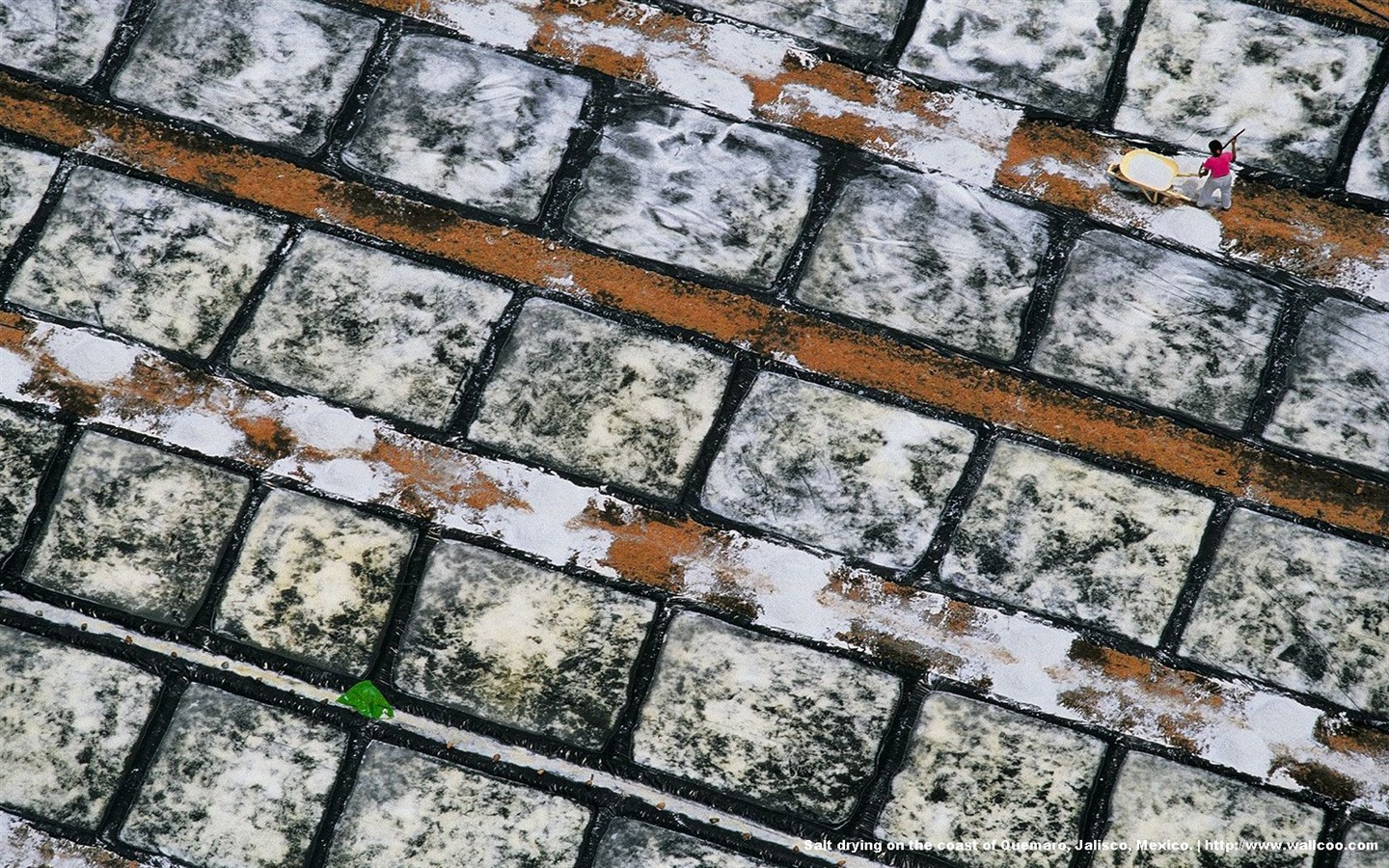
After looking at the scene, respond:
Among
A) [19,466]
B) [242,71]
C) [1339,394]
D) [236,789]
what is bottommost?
[236,789]

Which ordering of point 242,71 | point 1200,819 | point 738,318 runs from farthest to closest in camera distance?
point 242,71, point 738,318, point 1200,819

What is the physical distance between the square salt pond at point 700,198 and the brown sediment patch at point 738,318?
10 cm

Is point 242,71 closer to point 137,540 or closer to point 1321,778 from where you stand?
point 137,540

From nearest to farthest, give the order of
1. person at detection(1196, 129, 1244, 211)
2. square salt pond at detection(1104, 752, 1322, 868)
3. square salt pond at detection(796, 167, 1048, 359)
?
square salt pond at detection(1104, 752, 1322, 868), person at detection(1196, 129, 1244, 211), square salt pond at detection(796, 167, 1048, 359)

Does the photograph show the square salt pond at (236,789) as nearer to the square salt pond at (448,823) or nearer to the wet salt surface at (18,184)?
the square salt pond at (448,823)

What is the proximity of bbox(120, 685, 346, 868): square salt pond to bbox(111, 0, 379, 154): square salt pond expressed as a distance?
1814 mm

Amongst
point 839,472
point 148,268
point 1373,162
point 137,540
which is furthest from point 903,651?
point 148,268

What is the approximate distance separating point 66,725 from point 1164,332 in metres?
3.54

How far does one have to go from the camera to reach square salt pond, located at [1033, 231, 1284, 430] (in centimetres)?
292

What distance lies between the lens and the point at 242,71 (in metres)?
3.08

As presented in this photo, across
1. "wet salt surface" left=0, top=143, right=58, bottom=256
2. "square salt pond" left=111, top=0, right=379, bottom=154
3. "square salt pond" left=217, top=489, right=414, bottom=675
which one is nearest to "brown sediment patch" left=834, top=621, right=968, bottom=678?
"square salt pond" left=217, top=489, right=414, bottom=675

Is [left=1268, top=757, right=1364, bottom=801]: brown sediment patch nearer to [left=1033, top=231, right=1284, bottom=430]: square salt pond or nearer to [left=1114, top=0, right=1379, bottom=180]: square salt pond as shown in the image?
[left=1033, top=231, right=1284, bottom=430]: square salt pond

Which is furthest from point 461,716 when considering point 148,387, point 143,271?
point 143,271

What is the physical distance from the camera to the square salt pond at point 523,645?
2.85 metres
